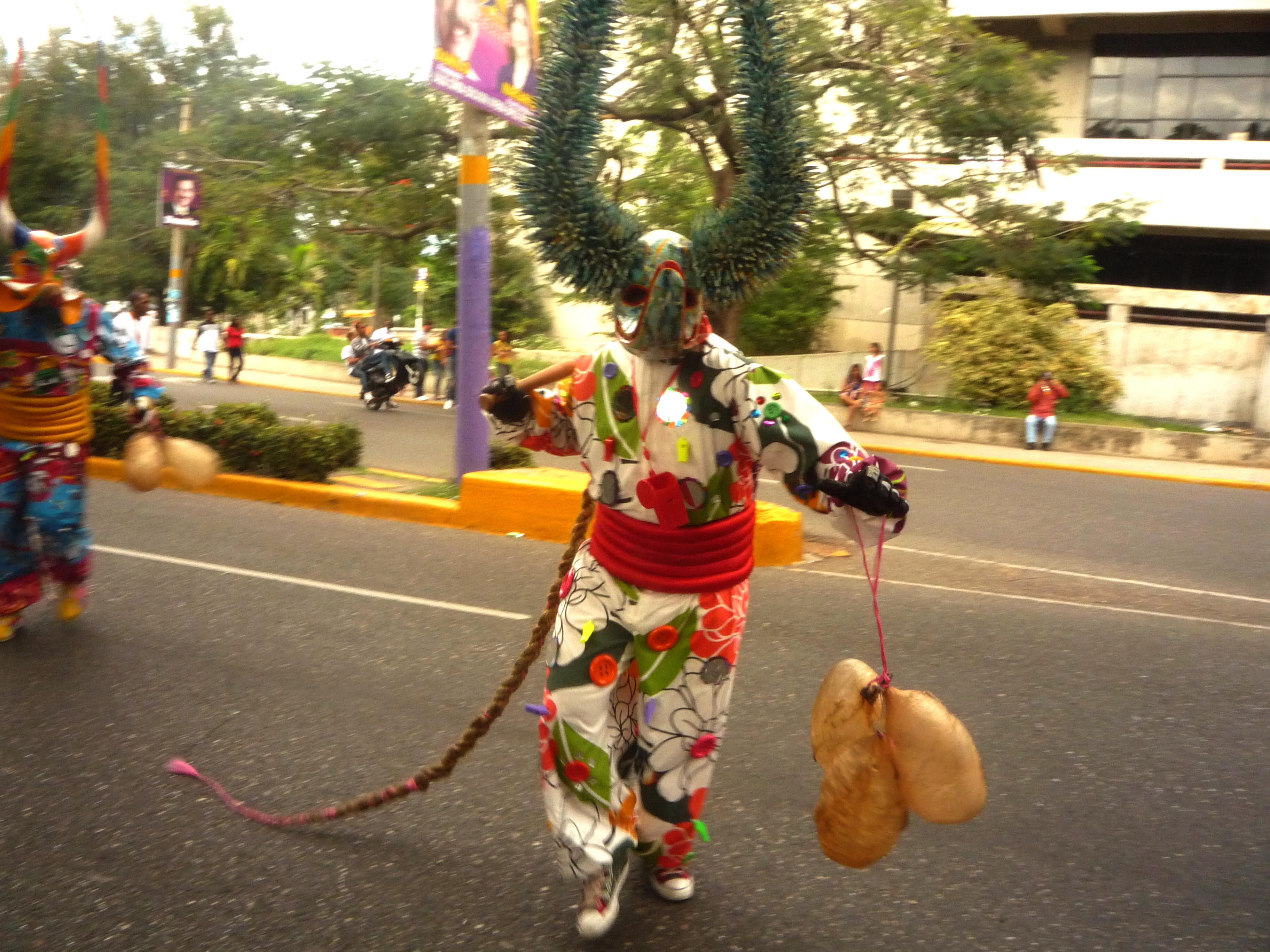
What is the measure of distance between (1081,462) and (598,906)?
51.2 ft

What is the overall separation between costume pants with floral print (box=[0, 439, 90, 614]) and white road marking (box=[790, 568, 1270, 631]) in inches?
177

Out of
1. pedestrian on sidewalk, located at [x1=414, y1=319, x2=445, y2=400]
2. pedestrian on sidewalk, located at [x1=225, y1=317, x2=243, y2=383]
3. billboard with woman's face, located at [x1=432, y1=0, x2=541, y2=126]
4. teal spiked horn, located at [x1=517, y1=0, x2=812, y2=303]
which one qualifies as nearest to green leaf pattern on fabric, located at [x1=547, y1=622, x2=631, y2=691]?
teal spiked horn, located at [x1=517, y1=0, x2=812, y2=303]

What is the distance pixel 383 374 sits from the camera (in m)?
19.5

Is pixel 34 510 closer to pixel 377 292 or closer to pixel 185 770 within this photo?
pixel 185 770

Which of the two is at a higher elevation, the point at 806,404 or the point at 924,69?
the point at 924,69

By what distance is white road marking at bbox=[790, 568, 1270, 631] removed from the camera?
7.39 m

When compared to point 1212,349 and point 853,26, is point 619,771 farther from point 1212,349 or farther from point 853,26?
point 1212,349

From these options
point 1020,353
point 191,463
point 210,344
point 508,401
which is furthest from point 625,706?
point 210,344

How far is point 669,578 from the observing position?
320 cm

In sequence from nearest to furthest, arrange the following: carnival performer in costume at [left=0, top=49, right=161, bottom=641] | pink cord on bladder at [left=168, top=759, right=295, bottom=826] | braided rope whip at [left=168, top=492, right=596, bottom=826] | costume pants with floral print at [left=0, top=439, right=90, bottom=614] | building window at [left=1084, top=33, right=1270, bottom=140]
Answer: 1. braided rope whip at [left=168, top=492, right=596, bottom=826]
2. pink cord on bladder at [left=168, top=759, right=295, bottom=826]
3. carnival performer in costume at [left=0, top=49, right=161, bottom=641]
4. costume pants with floral print at [left=0, top=439, right=90, bottom=614]
5. building window at [left=1084, top=33, right=1270, bottom=140]

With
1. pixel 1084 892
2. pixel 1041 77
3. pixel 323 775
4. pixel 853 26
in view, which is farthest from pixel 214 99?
pixel 1084 892

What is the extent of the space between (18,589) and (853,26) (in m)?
15.3

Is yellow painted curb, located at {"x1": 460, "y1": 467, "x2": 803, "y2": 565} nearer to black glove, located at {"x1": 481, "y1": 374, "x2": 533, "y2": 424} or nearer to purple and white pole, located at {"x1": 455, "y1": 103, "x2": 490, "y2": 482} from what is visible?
purple and white pole, located at {"x1": 455, "y1": 103, "x2": 490, "y2": 482}

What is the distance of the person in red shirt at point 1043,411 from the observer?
17.9 m
